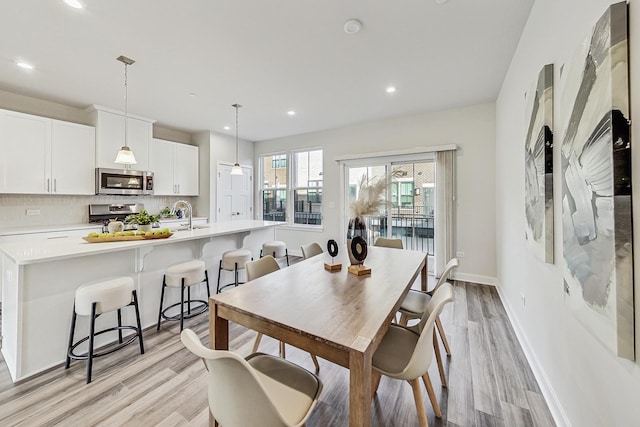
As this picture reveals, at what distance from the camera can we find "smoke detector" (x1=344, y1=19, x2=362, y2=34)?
7.20ft

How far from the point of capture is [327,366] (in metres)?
2.08

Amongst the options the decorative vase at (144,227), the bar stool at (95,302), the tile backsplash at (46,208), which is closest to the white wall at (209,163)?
the tile backsplash at (46,208)

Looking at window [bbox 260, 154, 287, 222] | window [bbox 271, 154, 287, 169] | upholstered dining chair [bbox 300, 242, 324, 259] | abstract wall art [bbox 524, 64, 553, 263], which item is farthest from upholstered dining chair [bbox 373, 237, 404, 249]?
window [bbox 271, 154, 287, 169]

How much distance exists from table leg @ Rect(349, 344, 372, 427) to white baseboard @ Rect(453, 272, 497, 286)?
12.6ft

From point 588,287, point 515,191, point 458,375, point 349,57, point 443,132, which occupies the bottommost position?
point 458,375

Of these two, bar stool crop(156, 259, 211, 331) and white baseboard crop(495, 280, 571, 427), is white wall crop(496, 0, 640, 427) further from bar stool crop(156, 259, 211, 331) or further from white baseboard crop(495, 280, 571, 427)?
bar stool crop(156, 259, 211, 331)

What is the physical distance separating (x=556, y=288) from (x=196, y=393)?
242 centimetres

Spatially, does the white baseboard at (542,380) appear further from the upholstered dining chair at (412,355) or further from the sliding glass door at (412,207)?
the sliding glass door at (412,207)

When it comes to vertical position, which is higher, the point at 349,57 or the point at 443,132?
the point at 349,57

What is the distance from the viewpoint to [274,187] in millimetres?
6438

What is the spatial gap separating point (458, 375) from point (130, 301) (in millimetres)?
2689

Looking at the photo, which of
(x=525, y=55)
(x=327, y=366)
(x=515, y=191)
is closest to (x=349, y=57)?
(x=525, y=55)

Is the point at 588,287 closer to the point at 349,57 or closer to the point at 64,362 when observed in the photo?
the point at 349,57

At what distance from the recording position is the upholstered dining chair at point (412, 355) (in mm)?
1249
